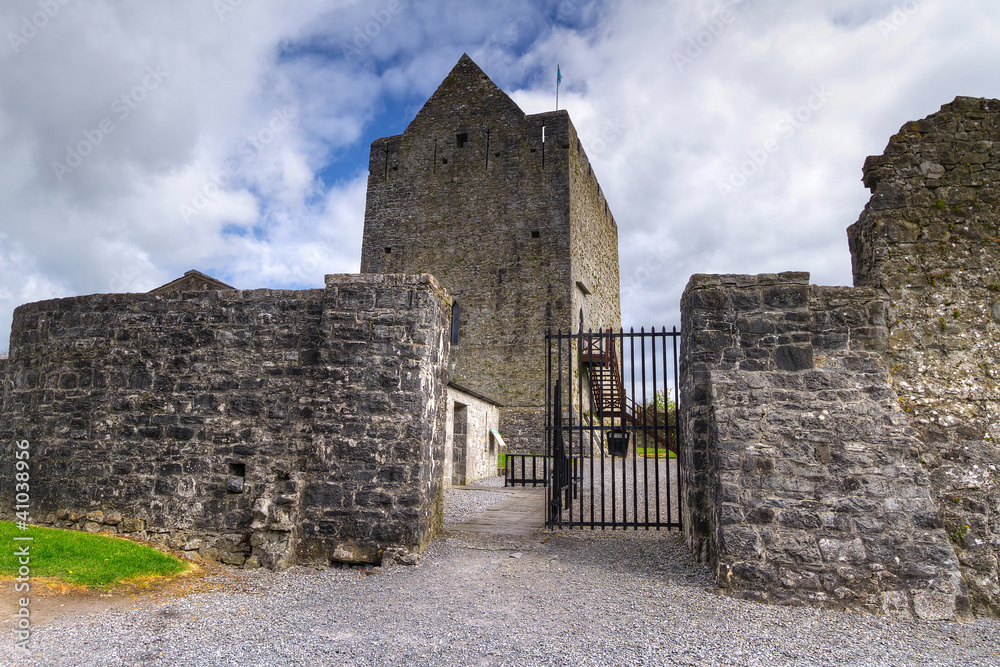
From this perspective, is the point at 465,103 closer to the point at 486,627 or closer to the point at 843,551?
the point at 843,551

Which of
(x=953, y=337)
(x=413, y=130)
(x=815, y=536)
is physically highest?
(x=413, y=130)

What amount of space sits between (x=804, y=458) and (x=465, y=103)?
20005mm

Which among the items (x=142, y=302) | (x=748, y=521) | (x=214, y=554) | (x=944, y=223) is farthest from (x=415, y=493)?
(x=944, y=223)

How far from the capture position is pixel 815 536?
190 inches

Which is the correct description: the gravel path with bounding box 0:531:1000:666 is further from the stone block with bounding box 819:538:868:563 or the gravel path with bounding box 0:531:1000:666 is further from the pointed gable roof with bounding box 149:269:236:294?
the pointed gable roof with bounding box 149:269:236:294

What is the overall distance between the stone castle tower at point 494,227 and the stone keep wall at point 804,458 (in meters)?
13.4

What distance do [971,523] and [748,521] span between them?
6.35 feet

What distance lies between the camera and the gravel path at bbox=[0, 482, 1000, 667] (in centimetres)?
369

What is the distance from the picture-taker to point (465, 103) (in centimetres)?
2202

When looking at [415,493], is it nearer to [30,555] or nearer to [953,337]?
[30,555]

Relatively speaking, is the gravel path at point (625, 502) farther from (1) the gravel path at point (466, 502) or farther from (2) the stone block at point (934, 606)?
(2) the stone block at point (934, 606)

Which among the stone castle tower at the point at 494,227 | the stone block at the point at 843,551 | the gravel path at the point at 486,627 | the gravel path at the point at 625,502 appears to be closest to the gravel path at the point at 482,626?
the gravel path at the point at 486,627

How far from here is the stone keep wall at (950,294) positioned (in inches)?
199

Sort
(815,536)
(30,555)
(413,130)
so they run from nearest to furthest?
1. (815,536)
2. (30,555)
3. (413,130)
